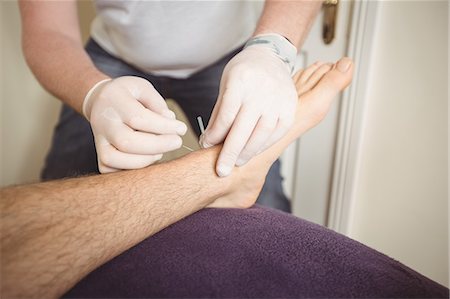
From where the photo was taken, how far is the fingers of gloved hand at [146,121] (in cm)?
62

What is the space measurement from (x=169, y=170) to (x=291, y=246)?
25 cm

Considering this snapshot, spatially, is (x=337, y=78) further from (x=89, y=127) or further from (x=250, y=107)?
(x=89, y=127)

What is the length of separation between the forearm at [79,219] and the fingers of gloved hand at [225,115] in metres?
0.09

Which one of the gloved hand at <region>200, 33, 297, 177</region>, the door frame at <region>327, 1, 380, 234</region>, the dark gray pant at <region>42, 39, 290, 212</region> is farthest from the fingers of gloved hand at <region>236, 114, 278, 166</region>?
the door frame at <region>327, 1, 380, 234</region>

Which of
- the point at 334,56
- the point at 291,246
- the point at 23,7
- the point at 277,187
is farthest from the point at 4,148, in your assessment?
the point at 291,246

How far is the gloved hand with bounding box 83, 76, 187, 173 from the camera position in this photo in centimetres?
62

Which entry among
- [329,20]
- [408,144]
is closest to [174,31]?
[329,20]

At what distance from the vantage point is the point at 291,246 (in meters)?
0.51

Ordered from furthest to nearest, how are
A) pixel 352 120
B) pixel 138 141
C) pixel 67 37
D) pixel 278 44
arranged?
pixel 352 120 → pixel 67 37 → pixel 278 44 → pixel 138 141

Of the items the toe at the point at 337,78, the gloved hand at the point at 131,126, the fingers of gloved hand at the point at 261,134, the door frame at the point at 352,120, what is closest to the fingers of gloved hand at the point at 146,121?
the gloved hand at the point at 131,126

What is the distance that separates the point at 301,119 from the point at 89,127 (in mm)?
553

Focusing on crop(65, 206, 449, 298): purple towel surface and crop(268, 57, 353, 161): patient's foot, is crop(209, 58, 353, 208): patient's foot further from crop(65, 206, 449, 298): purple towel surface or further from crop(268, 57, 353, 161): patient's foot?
crop(65, 206, 449, 298): purple towel surface

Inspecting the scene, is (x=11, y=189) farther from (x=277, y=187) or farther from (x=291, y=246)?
(x=277, y=187)

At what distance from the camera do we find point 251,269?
455 mm
